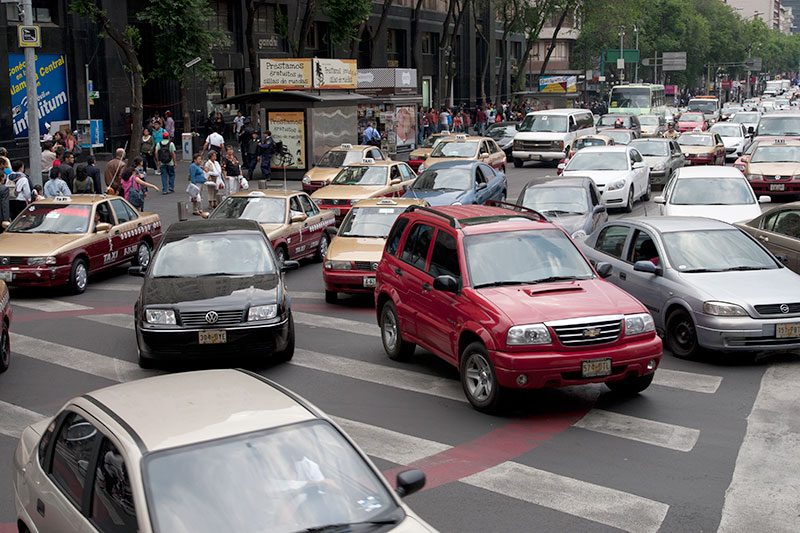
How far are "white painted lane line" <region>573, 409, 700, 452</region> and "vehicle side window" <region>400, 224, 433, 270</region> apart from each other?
2.71 m

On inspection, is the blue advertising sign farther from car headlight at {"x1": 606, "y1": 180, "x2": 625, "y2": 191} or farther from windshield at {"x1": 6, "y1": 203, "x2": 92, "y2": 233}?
car headlight at {"x1": 606, "y1": 180, "x2": 625, "y2": 191}

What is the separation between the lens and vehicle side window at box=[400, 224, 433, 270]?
11078 mm

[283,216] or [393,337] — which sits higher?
[283,216]

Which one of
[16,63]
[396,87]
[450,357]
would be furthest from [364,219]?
[396,87]

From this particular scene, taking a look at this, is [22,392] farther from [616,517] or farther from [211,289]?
[616,517]

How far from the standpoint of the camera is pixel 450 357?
10.2m

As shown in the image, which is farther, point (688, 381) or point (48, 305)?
point (48, 305)

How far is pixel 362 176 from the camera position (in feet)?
80.4

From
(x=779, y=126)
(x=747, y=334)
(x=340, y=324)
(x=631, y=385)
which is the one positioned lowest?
(x=340, y=324)

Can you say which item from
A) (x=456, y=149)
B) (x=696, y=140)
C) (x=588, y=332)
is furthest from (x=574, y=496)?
(x=696, y=140)

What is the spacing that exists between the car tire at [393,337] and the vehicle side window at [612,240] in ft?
11.1

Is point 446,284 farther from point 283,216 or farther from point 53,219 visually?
point 53,219

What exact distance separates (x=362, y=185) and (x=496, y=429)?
51.0ft

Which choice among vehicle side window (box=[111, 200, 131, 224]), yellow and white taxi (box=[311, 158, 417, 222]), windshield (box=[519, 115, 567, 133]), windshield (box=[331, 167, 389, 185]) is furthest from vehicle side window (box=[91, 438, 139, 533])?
windshield (box=[519, 115, 567, 133])
